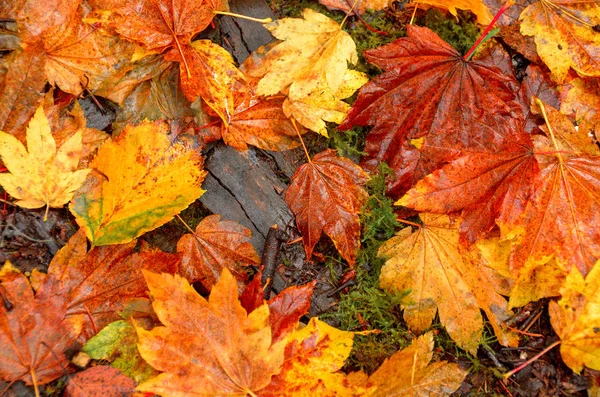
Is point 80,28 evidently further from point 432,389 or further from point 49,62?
point 432,389

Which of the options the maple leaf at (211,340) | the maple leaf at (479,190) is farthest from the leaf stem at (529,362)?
the maple leaf at (211,340)

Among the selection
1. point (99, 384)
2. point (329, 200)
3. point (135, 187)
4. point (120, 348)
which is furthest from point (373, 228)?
point (99, 384)

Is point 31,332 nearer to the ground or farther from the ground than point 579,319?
nearer to the ground

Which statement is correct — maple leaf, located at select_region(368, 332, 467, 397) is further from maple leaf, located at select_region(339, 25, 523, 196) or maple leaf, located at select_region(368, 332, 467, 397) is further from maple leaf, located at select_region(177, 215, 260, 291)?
maple leaf, located at select_region(339, 25, 523, 196)

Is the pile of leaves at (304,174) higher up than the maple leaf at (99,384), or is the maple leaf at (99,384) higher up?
the pile of leaves at (304,174)

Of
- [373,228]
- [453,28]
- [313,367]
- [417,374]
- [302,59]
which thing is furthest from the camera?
[453,28]

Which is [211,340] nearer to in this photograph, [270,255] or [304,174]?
[270,255]

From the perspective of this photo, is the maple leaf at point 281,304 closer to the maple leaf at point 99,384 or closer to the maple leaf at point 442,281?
the maple leaf at point 442,281

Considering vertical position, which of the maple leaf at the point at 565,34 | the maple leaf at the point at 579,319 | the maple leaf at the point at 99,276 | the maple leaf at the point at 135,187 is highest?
the maple leaf at the point at 565,34
